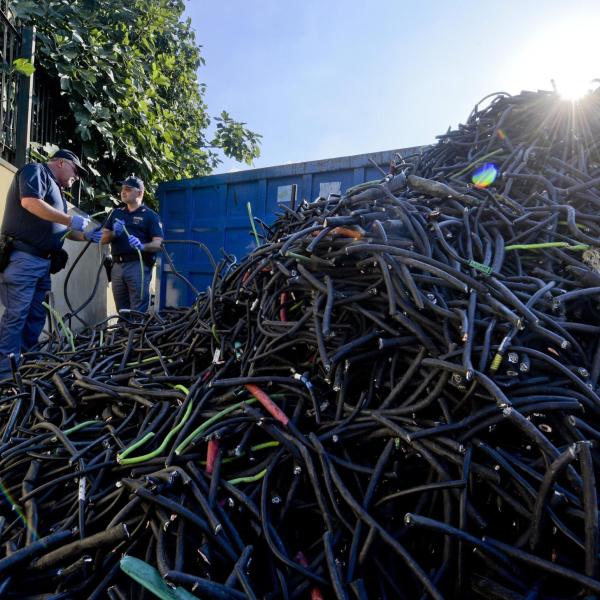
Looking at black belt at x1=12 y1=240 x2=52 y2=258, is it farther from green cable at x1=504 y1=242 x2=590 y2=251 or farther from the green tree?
green cable at x1=504 y1=242 x2=590 y2=251

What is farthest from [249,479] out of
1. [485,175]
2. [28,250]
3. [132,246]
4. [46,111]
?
[46,111]

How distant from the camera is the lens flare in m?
1.88

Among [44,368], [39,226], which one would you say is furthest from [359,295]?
[39,226]

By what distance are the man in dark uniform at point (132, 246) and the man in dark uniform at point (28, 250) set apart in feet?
2.19

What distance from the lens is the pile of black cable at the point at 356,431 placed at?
0.91 metres

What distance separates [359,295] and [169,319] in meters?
1.25

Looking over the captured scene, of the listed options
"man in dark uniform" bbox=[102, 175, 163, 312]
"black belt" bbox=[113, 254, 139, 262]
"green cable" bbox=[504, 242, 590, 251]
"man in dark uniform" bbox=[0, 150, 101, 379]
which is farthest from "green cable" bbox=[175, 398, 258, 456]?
"black belt" bbox=[113, 254, 139, 262]

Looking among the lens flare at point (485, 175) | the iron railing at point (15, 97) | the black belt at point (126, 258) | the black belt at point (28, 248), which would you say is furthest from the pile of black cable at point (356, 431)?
the iron railing at point (15, 97)

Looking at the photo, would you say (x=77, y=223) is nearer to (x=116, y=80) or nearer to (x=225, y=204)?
(x=225, y=204)

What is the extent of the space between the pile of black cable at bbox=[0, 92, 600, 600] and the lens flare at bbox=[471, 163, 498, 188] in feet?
0.76

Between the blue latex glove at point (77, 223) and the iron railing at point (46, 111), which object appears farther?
the iron railing at point (46, 111)

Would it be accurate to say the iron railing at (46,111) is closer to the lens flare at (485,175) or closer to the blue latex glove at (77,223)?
the blue latex glove at (77,223)

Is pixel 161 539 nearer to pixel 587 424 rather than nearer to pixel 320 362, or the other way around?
pixel 320 362

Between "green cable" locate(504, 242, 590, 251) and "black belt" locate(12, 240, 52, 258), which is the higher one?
"green cable" locate(504, 242, 590, 251)
